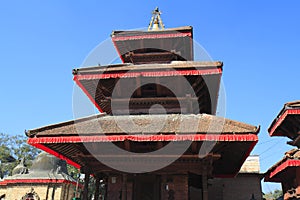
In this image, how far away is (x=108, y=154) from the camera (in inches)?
422

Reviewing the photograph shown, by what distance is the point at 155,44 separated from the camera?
14969mm

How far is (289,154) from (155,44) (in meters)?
8.14

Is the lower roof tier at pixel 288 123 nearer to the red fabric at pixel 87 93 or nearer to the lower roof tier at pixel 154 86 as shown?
the lower roof tier at pixel 154 86

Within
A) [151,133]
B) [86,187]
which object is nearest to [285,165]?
[151,133]

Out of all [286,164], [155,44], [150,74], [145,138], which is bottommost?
[286,164]

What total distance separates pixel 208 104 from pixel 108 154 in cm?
537

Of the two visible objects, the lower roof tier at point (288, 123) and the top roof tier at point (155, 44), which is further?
the top roof tier at point (155, 44)

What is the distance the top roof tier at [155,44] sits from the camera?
47.9ft

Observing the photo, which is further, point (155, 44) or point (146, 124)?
point (155, 44)

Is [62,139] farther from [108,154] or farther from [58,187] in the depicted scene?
[58,187]

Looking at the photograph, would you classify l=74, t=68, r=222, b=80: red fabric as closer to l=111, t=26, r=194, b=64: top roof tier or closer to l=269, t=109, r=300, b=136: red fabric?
l=269, t=109, r=300, b=136: red fabric

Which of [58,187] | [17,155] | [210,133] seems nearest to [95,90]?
[210,133]

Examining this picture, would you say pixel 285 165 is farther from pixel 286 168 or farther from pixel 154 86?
pixel 154 86

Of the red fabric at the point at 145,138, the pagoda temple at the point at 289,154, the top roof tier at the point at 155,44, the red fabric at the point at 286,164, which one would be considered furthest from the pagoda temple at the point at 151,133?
the top roof tier at the point at 155,44
